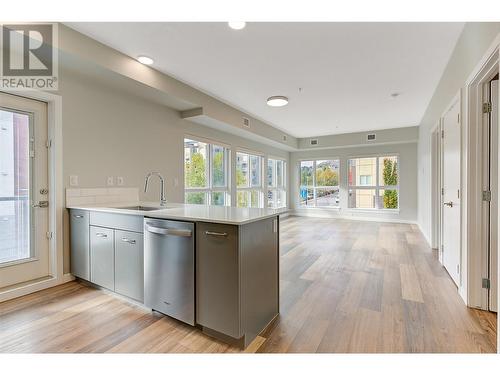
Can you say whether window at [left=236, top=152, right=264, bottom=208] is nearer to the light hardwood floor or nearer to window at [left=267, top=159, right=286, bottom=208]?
window at [left=267, top=159, right=286, bottom=208]

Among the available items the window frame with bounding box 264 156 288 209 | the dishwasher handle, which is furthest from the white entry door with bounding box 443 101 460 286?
the window frame with bounding box 264 156 288 209

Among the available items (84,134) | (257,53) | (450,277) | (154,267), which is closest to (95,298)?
(154,267)

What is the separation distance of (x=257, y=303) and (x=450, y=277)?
102 inches

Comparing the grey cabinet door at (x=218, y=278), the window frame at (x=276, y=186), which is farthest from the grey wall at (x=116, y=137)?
the window frame at (x=276, y=186)

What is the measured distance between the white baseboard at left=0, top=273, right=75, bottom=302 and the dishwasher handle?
159cm

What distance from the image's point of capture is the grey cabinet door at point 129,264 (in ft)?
7.29

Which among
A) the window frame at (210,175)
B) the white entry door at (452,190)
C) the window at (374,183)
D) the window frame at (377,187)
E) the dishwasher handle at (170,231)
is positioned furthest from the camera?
the window at (374,183)

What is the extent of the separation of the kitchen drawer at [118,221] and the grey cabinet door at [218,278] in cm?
74

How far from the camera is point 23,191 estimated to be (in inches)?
105

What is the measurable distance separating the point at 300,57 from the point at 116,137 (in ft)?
8.54

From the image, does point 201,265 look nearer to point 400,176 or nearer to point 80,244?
point 80,244

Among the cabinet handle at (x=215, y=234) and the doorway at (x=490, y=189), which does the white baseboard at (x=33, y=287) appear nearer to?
the cabinet handle at (x=215, y=234)

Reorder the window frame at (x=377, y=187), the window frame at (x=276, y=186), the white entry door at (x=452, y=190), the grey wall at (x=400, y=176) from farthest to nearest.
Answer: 1. the window frame at (x=276, y=186)
2. the window frame at (x=377, y=187)
3. the grey wall at (x=400, y=176)
4. the white entry door at (x=452, y=190)

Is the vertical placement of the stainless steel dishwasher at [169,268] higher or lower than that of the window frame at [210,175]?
lower
